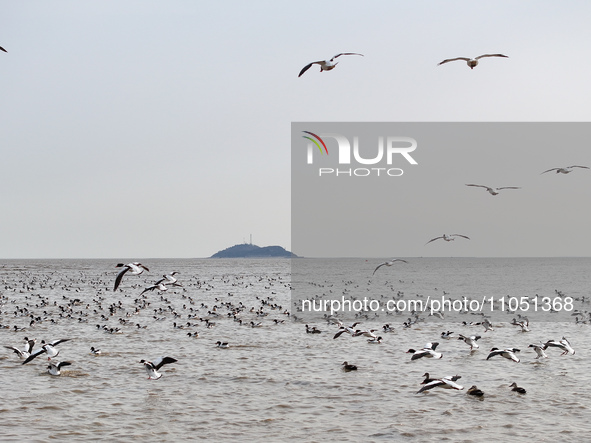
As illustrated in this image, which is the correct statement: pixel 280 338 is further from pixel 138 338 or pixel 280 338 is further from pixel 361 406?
pixel 361 406

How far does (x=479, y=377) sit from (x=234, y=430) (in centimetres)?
777

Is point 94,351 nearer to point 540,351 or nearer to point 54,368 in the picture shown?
point 54,368

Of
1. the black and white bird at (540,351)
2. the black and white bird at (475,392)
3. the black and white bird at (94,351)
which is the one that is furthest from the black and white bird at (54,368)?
the black and white bird at (540,351)

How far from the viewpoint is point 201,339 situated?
2462 centimetres

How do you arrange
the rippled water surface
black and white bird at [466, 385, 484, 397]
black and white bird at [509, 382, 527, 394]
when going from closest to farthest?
the rippled water surface < black and white bird at [466, 385, 484, 397] < black and white bird at [509, 382, 527, 394]

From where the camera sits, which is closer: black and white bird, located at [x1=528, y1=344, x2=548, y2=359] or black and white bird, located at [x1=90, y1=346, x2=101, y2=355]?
black and white bird, located at [x1=528, y1=344, x2=548, y2=359]

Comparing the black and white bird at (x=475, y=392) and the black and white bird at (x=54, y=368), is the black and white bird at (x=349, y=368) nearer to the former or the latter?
the black and white bird at (x=475, y=392)

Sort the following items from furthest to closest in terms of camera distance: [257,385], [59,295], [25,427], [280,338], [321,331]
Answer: [59,295] → [321,331] → [280,338] → [257,385] → [25,427]

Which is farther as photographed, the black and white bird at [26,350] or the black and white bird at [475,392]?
the black and white bird at [26,350]

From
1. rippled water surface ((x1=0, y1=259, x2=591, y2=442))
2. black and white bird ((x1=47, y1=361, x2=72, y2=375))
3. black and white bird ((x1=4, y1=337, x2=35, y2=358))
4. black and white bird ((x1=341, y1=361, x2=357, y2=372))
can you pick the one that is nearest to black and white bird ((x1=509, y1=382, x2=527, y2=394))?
rippled water surface ((x1=0, y1=259, x2=591, y2=442))

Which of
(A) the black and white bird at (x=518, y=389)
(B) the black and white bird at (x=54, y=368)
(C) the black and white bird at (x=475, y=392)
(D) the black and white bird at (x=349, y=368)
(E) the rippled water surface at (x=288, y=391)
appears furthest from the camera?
(D) the black and white bird at (x=349, y=368)

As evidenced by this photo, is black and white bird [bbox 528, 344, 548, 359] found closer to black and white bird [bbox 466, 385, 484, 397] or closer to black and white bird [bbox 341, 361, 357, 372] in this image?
black and white bird [bbox 466, 385, 484, 397]

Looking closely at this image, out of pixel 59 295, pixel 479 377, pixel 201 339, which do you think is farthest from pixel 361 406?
pixel 59 295

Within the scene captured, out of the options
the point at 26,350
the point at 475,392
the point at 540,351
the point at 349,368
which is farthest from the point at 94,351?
the point at 540,351
